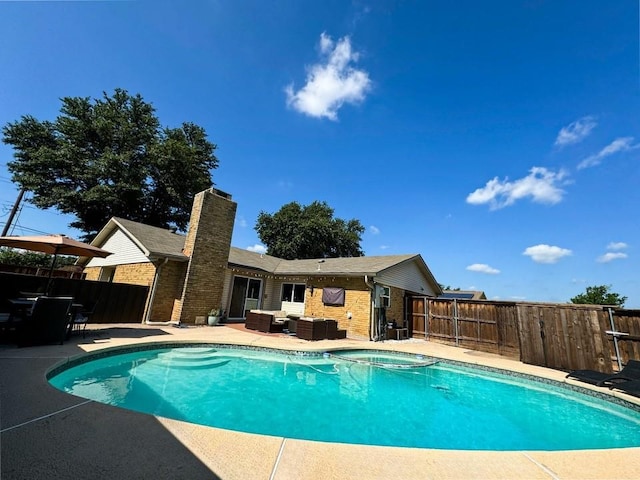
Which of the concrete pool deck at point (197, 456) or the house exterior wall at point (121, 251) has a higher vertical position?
the house exterior wall at point (121, 251)

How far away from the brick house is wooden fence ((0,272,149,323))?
0.49 metres

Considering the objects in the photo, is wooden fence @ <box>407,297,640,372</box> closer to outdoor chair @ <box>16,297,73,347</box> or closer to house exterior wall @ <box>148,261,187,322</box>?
house exterior wall @ <box>148,261,187,322</box>

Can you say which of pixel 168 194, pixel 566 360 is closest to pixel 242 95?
pixel 566 360

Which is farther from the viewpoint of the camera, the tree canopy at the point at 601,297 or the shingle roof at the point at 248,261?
the tree canopy at the point at 601,297

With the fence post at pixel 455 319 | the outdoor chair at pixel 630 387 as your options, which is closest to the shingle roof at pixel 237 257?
the fence post at pixel 455 319

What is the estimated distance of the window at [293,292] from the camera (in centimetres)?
1529

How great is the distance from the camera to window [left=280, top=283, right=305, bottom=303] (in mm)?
15289

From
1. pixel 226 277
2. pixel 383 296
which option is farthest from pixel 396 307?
pixel 226 277

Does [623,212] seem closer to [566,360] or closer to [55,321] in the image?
[566,360]

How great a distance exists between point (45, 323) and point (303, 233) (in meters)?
25.8

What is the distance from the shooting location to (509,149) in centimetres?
1233

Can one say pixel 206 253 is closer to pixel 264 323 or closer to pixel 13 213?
pixel 264 323

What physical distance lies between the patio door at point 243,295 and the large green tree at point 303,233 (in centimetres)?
1595

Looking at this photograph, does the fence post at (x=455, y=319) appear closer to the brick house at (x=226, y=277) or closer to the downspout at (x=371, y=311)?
the brick house at (x=226, y=277)
